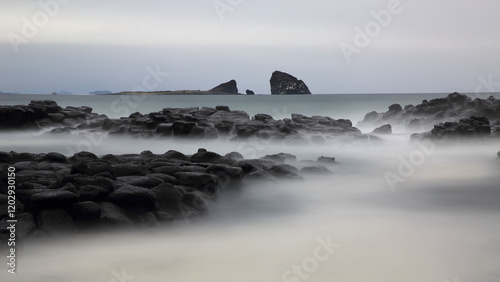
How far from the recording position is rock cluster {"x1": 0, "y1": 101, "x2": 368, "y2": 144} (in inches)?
920

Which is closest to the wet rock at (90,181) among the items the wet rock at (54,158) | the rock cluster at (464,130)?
the wet rock at (54,158)

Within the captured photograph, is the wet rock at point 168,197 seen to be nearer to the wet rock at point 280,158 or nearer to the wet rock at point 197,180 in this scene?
the wet rock at point 197,180

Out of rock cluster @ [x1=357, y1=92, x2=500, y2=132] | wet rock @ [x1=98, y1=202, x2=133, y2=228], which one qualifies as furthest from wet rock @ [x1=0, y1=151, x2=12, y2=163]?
rock cluster @ [x1=357, y1=92, x2=500, y2=132]

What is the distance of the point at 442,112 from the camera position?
102 feet

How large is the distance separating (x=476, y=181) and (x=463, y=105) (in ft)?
59.6

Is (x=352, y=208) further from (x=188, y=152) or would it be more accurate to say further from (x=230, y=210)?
(x=188, y=152)

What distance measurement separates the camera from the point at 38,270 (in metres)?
6.84

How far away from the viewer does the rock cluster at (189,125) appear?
920 inches

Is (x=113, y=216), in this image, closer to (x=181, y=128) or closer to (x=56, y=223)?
(x=56, y=223)

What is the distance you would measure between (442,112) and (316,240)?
25.1 meters

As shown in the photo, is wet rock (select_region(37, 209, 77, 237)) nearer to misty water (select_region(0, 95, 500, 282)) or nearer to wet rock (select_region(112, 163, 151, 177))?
misty water (select_region(0, 95, 500, 282))

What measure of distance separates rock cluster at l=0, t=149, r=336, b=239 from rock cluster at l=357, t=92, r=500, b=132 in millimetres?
20154

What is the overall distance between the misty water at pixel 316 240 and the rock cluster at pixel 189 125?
8876 mm

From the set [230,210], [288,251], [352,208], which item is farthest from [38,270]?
[352,208]
